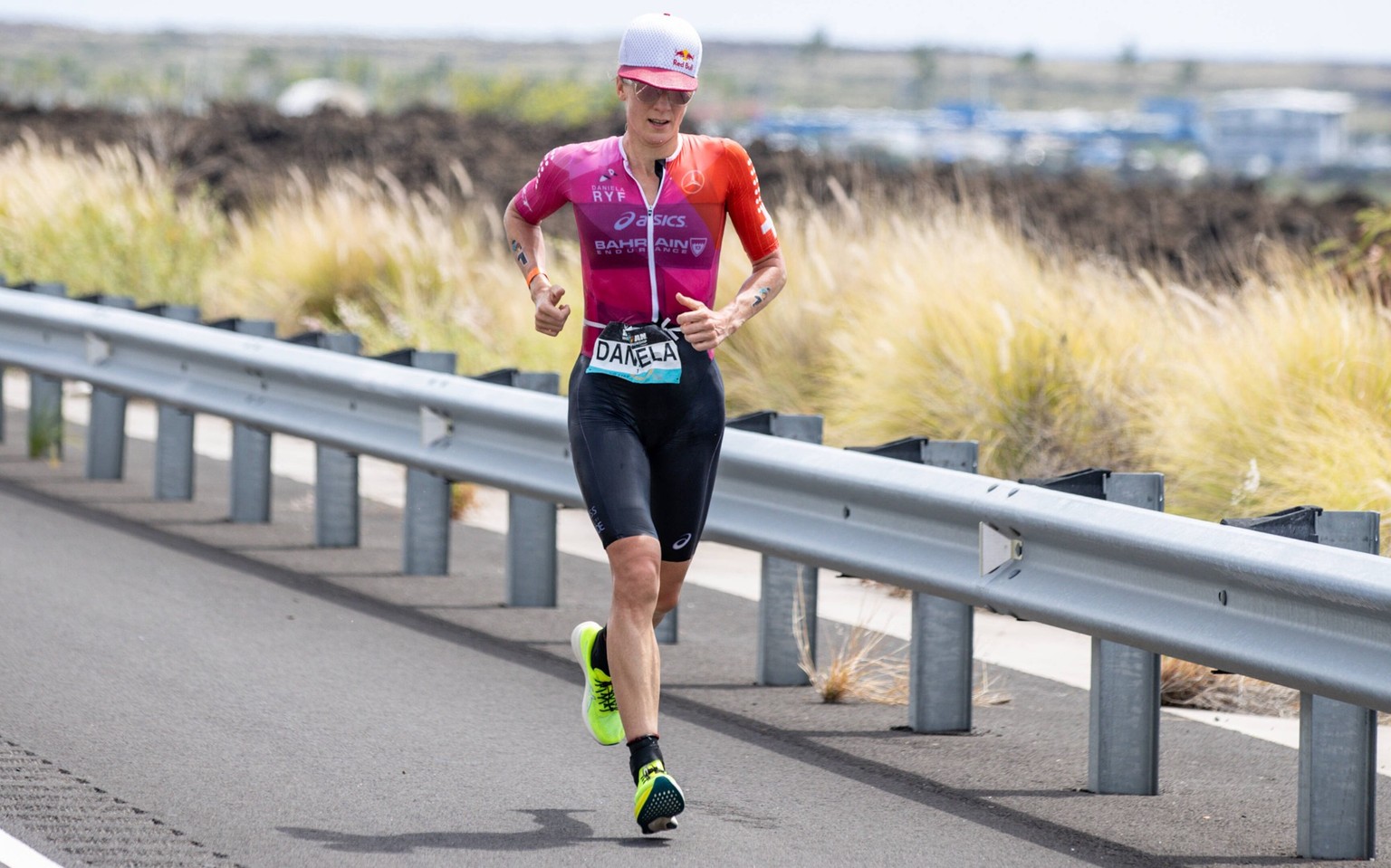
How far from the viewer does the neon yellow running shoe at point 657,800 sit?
5414mm

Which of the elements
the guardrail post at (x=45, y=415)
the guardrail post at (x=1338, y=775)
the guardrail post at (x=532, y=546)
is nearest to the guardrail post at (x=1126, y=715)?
the guardrail post at (x=1338, y=775)

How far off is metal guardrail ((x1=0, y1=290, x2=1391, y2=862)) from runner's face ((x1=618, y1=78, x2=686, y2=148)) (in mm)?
1409

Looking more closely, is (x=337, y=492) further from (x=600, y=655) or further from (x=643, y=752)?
(x=643, y=752)

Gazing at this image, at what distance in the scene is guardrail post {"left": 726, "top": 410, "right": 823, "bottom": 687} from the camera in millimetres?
7410

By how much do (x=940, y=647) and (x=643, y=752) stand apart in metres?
1.46

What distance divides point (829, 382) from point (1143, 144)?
151265 mm

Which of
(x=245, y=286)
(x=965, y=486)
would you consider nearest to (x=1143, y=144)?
(x=245, y=286)

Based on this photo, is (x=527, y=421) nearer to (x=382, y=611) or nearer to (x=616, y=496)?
(x=382, y=611)

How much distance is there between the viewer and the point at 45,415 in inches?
476

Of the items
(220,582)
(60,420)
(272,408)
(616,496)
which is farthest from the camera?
(60,420)

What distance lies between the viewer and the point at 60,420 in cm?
1215

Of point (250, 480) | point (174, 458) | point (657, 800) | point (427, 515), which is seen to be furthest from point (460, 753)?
point (174, 458)

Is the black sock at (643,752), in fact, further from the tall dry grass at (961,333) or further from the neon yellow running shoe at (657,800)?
the tall dry grass at (961,333)

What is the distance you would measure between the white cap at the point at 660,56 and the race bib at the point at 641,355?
0.66m
